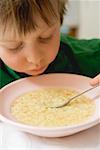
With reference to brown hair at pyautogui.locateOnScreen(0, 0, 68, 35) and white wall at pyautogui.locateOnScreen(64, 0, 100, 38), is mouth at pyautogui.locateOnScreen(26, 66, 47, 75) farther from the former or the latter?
white wall at pyautogui.locateOnScreen(64, 0, 100, 38)

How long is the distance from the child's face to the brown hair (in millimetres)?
20

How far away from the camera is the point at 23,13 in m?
0.71

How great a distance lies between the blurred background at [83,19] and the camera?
6.88 ft

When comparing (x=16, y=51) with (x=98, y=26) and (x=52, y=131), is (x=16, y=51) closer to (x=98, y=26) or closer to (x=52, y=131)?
(x=52, y=131)

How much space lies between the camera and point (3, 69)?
3.28 ft

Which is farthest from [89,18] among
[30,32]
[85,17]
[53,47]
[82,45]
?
[30,32]

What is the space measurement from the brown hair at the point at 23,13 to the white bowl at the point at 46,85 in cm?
16

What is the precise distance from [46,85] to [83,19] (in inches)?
56.6

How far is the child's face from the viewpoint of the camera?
0.75 metres

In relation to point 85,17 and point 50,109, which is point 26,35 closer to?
point 50,109

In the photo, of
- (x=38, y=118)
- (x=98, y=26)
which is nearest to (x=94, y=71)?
(x=38, y=118)

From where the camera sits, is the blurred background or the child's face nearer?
the child's face

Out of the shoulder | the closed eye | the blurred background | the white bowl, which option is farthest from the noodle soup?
the blurred background

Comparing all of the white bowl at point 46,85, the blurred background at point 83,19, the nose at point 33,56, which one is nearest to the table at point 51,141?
the white bowl at point 46,85
